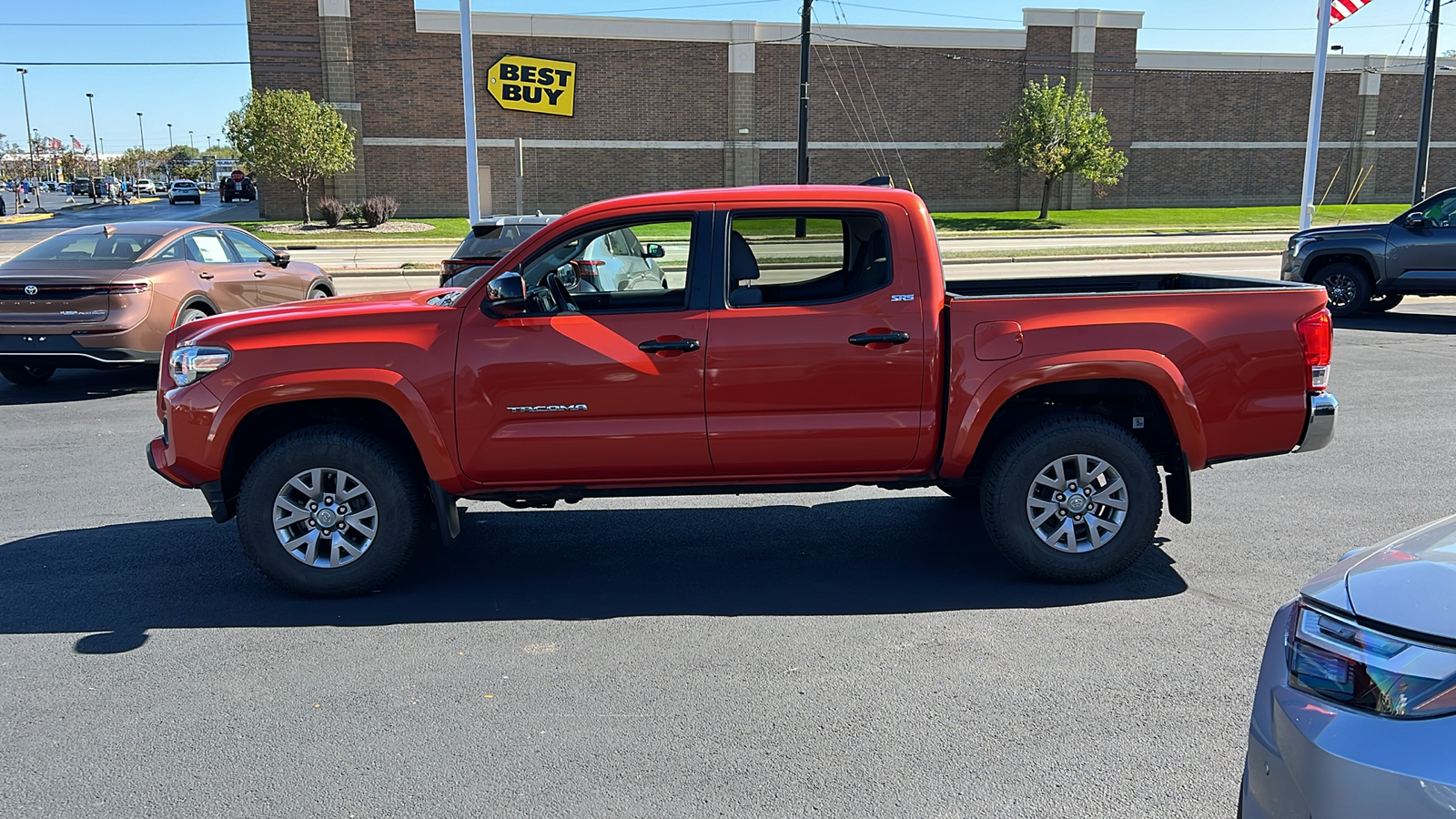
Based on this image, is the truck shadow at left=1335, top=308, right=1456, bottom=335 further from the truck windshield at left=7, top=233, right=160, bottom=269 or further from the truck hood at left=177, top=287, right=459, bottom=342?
the truck windshield at left=7, top=233, right=160, bottom=269

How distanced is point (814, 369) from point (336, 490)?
2.39 metres

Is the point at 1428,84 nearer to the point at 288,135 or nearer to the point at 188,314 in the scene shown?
the point at 188,314

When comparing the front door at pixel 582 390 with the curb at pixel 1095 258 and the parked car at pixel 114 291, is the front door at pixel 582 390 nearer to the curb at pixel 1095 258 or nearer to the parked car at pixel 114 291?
the parked car at pixel 114 291

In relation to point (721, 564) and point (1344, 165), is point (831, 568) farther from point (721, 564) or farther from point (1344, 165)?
point (1344, 165)

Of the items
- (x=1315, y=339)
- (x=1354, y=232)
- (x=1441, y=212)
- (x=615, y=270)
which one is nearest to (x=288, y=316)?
(x=615, y=270)

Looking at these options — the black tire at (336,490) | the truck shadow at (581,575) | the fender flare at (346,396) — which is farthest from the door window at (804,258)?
the black tire at (336,490)

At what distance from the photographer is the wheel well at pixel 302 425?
535cm

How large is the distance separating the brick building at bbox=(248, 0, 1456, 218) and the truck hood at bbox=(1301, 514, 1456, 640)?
40865 millimetres

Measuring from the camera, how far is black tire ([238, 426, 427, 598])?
5168 millimetres

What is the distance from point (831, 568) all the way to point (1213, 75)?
50707mm

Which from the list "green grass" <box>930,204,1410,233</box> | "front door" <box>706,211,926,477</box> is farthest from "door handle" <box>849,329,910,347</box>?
"green grass" <box>930,204,1410,233</box>

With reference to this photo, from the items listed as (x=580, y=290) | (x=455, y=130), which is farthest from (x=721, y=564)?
(x=455, y=130)

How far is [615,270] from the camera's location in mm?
5535

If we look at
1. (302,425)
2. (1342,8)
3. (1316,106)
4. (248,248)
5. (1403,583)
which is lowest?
(302,425)
